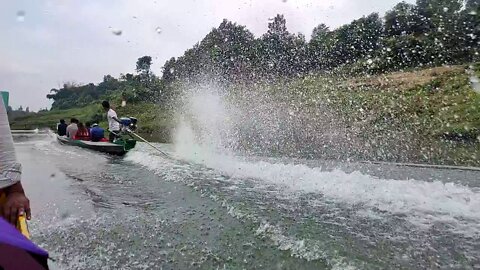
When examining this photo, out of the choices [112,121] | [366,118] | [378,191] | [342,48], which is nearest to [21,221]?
[378,191]

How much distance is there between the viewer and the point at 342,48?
3222cm

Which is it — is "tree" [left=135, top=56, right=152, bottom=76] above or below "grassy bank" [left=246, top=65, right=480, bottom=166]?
above

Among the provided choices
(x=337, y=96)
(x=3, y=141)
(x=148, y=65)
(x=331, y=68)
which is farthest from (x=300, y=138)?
(x=148, y=65)

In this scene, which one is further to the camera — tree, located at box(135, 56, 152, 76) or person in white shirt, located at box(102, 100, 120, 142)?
tree, located at box(135, 56, 152, 76)

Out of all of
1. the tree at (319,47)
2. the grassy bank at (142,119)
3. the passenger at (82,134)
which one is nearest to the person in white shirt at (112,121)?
the passenger at (82,134)

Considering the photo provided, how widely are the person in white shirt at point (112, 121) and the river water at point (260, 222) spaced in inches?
234

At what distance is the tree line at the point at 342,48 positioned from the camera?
2619cm

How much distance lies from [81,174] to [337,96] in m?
17.3

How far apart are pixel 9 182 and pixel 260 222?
8.75 ft

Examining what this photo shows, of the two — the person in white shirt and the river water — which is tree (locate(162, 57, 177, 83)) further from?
the river water

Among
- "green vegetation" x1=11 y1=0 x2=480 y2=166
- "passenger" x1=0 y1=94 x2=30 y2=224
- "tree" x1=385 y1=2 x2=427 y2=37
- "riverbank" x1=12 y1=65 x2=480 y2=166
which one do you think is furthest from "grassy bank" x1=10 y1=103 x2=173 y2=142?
"passenger" x1=0 y1=94 x2=30 y2=224

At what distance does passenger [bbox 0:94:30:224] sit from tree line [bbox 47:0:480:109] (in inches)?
1060

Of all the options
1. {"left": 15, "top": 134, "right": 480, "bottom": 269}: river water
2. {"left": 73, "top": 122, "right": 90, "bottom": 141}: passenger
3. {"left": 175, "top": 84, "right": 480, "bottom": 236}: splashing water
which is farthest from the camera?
{"left": 73, "top": 122, "right": 90, "bottom": 141}: passenger

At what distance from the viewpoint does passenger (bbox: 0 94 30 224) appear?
1882 mm
